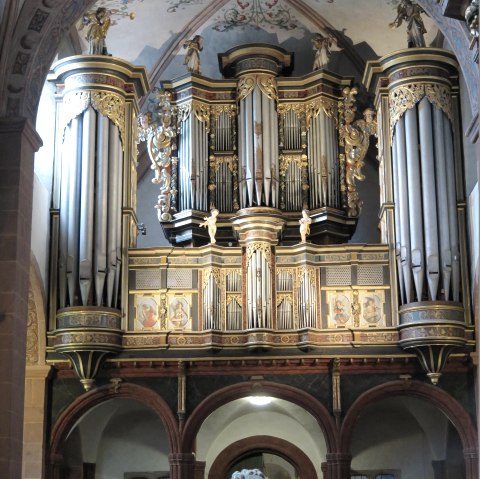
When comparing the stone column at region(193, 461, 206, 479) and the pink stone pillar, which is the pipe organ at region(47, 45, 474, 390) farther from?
the stone column at region(193, 461, 206, 479)

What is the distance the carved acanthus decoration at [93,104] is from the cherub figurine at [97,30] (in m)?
1.10

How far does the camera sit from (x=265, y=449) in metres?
24.7

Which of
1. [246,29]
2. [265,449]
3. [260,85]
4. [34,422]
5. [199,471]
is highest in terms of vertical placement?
[246,29]

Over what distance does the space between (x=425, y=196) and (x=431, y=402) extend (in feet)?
12.5

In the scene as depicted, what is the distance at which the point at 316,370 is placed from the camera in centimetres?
2123

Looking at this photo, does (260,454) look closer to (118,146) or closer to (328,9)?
(118,146)

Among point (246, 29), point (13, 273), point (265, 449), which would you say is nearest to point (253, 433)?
point (265, 449)

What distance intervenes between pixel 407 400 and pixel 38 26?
1148 cm

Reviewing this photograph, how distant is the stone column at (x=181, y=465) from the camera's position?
20.8 m

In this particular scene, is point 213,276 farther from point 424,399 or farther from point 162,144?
point 424,399

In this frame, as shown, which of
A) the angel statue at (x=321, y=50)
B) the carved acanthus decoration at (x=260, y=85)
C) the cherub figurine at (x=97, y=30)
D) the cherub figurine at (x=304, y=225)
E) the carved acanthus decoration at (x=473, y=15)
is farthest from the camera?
the angel statue at (x=321, y=50)

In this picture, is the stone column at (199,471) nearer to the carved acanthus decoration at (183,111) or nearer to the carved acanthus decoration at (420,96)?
the carved acanthus decoration at (183,111)

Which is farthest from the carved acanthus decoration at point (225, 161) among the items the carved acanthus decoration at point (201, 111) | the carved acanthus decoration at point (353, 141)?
the carved acanthus decoration at point (353, 141)

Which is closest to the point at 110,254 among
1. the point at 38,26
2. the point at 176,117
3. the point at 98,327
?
the point at 98,327
